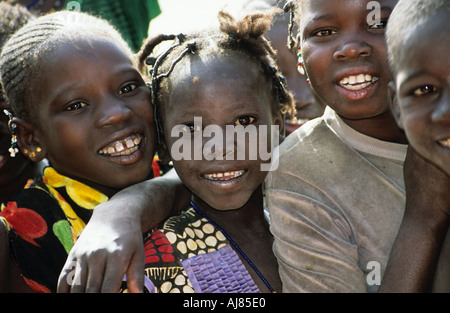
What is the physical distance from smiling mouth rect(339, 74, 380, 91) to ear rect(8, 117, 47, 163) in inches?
49.1

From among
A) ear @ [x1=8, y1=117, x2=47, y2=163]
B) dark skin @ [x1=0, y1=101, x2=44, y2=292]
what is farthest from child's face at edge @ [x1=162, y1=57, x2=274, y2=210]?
dark skin @ [x1=0, y1=101, x2=44, y2=292]

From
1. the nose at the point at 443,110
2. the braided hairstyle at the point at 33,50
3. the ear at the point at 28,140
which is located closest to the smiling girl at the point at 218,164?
the braided hairstyle at the point at 33,50

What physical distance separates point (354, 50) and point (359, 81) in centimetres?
12

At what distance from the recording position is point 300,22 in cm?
201

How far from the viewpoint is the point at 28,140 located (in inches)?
86.7

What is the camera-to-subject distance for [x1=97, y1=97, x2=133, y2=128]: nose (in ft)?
6.70

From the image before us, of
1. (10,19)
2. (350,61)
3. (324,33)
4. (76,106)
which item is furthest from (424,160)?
(10,19)

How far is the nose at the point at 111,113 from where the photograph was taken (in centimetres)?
204

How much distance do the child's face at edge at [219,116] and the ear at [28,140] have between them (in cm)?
56

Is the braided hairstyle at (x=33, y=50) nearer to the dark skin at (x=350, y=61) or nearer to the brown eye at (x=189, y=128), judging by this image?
the brown eye at (x=189, y=128)

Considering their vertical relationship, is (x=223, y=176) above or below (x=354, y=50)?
below

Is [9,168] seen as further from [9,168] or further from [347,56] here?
[347,56]
